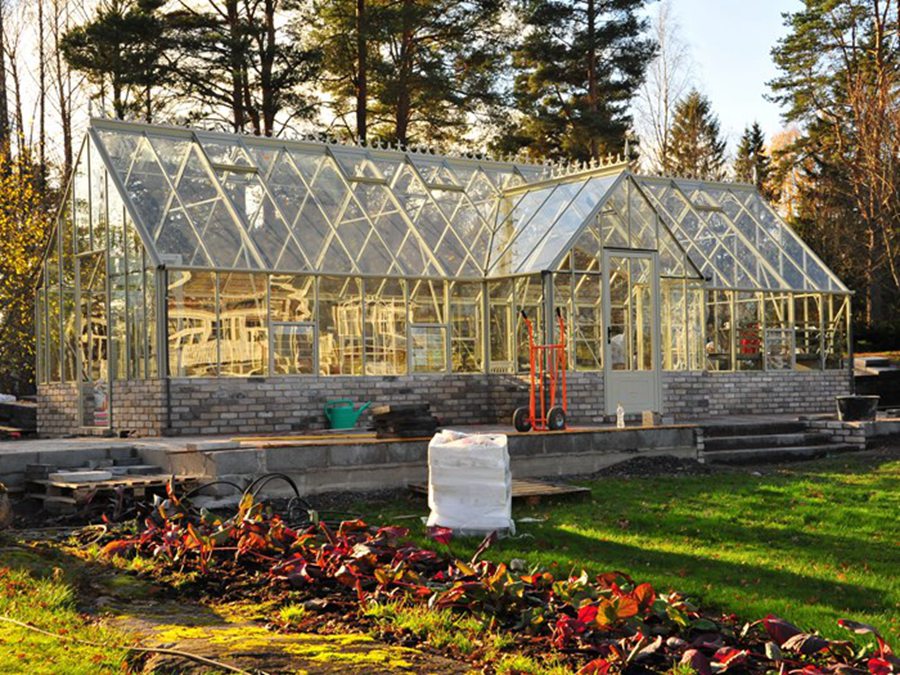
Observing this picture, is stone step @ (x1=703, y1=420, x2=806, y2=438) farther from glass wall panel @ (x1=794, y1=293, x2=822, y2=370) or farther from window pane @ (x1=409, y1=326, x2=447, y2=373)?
glass wall panel @ (x1=794, y1=293, x2=822, y2=370)

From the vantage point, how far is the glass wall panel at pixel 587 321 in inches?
739

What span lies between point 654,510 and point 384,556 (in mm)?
4688

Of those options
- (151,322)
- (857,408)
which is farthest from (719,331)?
(151,322)

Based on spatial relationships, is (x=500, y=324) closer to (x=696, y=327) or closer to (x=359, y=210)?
(x=359, y=210)

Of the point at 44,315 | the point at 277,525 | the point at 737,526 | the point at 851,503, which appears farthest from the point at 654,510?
the point at 44,315

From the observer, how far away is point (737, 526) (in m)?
9.98

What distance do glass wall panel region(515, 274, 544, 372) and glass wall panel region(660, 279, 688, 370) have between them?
3004 mm

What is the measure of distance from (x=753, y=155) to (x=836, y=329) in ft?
102

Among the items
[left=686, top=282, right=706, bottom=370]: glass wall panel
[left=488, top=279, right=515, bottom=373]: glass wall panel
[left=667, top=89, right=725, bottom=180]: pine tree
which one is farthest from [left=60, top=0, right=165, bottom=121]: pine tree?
[left=667, top=89, right=725, bottom=180]: pine tree

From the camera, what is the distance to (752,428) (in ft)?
59.0

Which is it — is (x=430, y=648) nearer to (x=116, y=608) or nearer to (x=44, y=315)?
(x=116, y=608)

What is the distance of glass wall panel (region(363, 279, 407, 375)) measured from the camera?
18469 mm

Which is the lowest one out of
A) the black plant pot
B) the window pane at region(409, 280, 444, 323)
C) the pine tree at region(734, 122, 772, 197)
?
the black plant pot

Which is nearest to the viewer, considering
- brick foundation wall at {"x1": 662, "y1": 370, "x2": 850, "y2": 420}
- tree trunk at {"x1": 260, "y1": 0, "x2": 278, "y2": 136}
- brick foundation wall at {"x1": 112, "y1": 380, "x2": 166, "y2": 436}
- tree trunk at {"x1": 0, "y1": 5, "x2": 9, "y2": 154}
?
brick foundation wall at {"x1": 112, "y1": 380, "x2": 166, "y2": 436}
